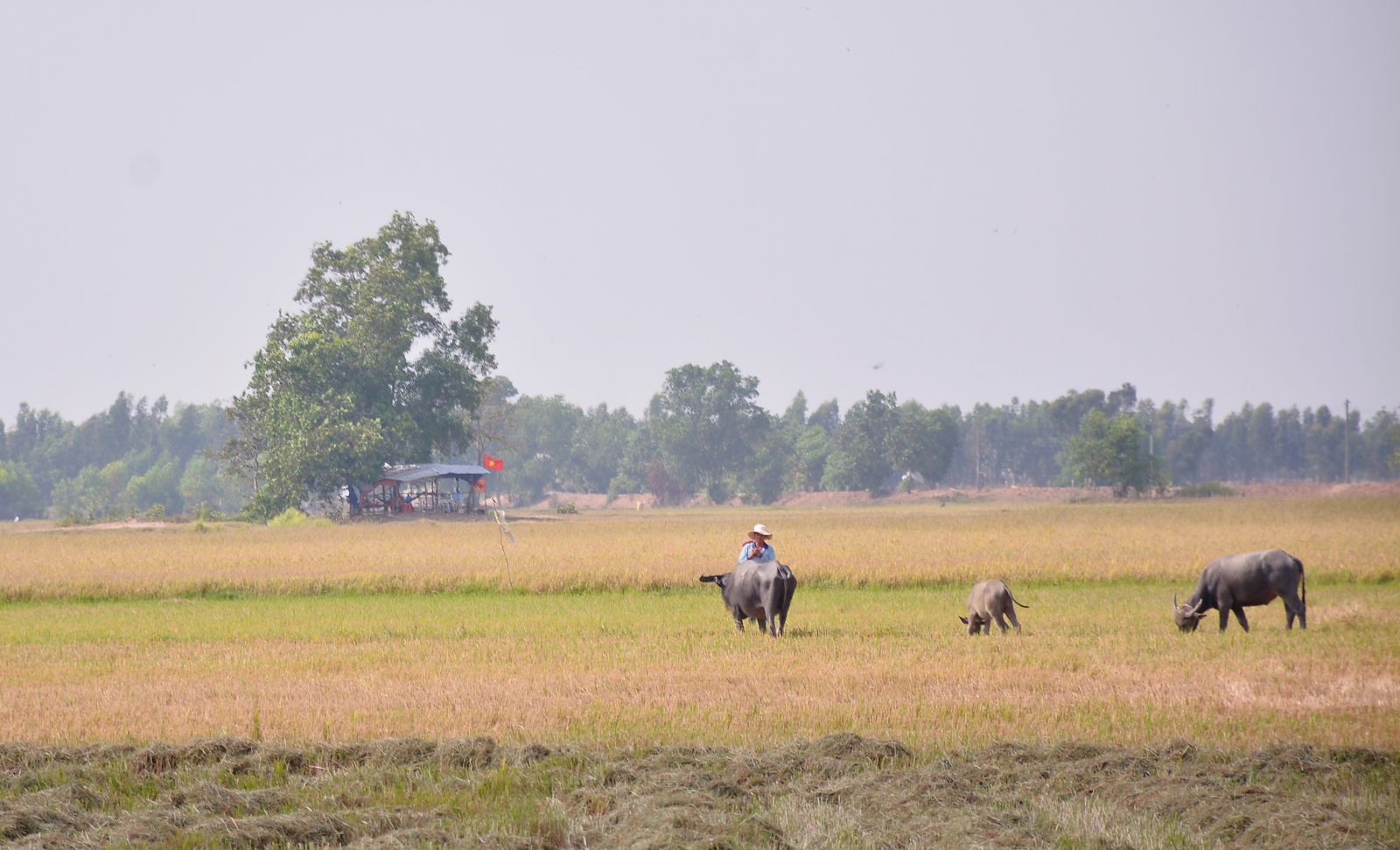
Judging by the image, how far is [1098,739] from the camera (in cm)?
1077

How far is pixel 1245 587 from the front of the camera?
18453mm

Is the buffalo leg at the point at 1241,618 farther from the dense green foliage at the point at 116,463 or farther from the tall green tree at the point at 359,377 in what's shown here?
the dense green foliage at the point at 116,463

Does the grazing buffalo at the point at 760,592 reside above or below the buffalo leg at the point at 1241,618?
above

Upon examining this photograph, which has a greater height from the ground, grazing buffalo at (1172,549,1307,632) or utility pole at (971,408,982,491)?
utility pole at (971,408,982,491)

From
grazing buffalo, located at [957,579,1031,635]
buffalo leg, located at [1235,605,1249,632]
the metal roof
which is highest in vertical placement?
the metal roof

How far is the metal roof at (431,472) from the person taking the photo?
239 ft

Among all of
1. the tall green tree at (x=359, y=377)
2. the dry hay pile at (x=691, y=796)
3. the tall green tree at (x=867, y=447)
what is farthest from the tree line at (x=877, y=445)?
the dry hay pile at (x=691, y=796)

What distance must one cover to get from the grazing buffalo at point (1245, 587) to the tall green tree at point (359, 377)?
5592 cm

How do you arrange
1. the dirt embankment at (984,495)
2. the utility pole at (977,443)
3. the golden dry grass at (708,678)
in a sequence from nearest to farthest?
the golden dry grass at (708,678) < the dirt embankment at (984,495) < the utility pole at (977,443)

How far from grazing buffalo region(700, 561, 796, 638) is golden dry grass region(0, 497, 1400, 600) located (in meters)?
8.46

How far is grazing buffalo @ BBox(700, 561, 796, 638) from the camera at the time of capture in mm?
17688

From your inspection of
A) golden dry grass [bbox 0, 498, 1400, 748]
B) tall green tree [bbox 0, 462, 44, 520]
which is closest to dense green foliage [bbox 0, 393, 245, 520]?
tall green tree [bbox 0, 462, 44, 520]

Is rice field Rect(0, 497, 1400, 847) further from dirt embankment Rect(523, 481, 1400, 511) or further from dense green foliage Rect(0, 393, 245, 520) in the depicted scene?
dense green foliage Rect(0, 393, 245, 520)

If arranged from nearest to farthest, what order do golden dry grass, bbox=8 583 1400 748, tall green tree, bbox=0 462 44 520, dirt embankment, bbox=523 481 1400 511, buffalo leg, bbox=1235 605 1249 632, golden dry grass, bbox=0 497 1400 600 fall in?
golden dry grass, bbox=8 583 1400 748
buffalo leg, bbox=1235 605 1249 632
golden dry grass, bbox=0 497 1400 600
dirt embankment, bbox=523 481 1400 511
tall green tree, bbox=0 462 44 520
